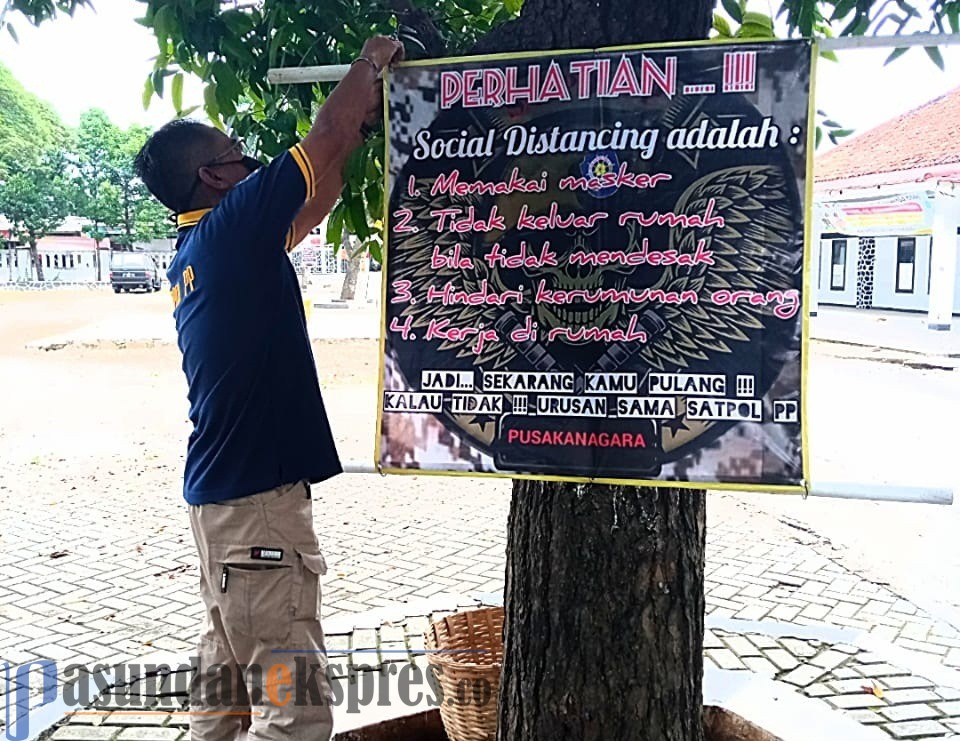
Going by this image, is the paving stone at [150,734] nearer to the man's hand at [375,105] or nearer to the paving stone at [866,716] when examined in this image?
the man's hand at [375,105]

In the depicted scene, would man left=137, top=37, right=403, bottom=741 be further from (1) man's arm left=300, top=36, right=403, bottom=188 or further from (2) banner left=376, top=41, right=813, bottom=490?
(2) banner left=376, top=41, right=813, bottom=490

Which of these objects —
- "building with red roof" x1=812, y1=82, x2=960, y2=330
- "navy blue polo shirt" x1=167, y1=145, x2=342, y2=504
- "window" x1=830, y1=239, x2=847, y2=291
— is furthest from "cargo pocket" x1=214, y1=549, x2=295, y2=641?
"window" x1=830, y1=239, x2=847, y2=291

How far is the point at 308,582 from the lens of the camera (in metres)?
2.54

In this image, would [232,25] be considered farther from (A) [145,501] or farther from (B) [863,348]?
(B) [863,348]

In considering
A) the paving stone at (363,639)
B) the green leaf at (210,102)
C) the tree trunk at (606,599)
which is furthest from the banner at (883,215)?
the green leaf at (210,102)

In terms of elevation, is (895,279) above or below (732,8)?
below

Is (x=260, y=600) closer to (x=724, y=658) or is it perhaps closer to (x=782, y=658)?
(x=724, y=658)

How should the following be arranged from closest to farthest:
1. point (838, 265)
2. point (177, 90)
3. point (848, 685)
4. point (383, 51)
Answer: point (383, 51), point (177, 90), point (848, 685), point (838, 265)

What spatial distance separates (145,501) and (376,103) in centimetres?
591

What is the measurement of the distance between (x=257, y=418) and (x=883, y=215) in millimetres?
20562

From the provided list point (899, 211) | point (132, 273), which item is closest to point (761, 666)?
point (899, 211)

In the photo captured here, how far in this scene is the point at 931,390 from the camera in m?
13.2

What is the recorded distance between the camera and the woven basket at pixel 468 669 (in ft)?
10.4

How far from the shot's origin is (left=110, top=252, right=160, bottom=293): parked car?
3950 centimetres
